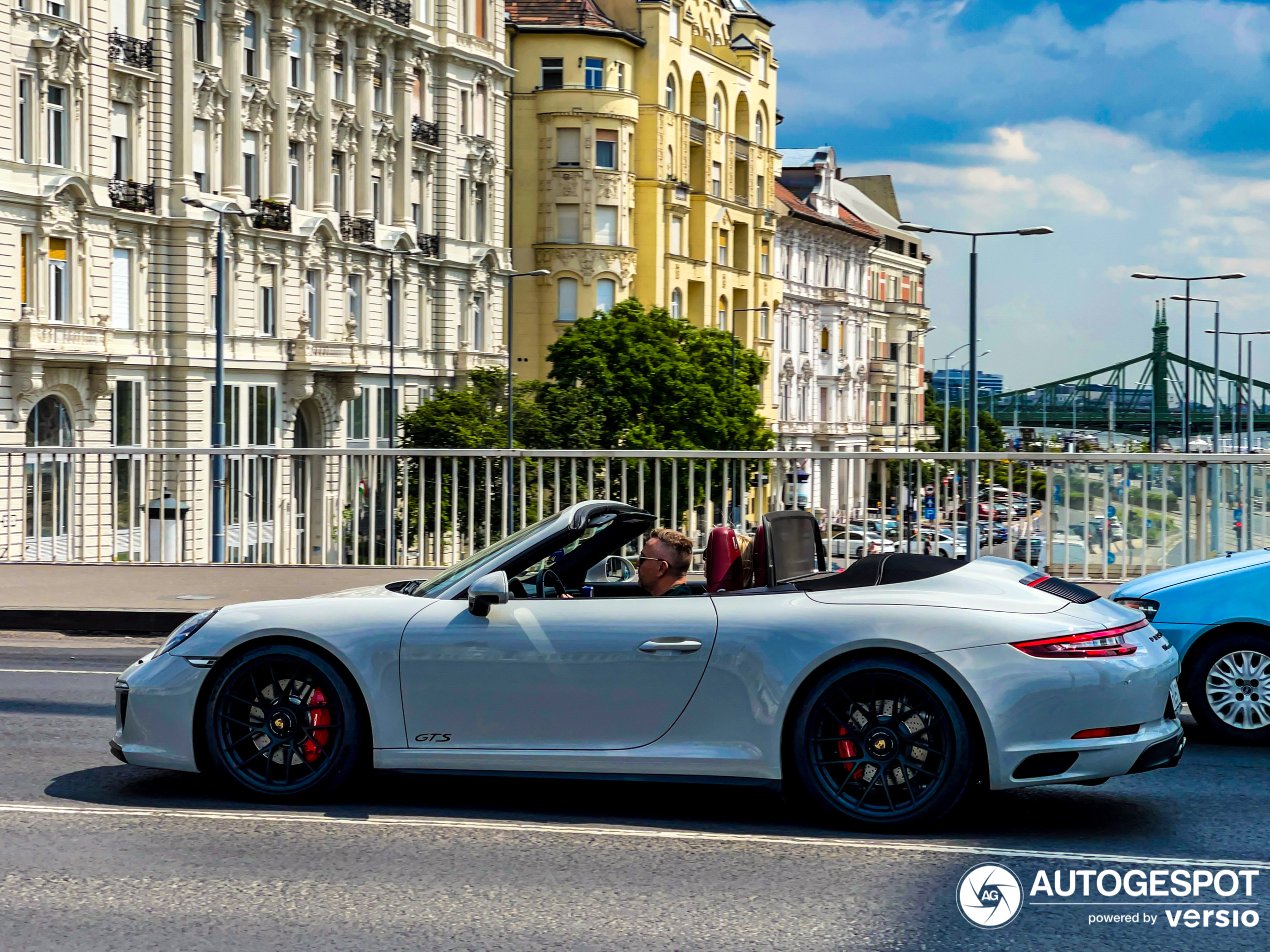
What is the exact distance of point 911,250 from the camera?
13100 centimetres

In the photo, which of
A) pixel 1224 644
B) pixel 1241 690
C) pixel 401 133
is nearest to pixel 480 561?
pixel 1224 644

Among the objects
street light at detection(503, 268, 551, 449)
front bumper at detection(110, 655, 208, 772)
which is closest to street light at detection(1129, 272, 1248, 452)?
street light at detection(503, 268, 551, 449)

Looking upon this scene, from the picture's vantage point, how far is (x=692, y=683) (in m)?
6.27

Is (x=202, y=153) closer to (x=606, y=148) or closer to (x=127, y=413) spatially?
(x=127, y=413)

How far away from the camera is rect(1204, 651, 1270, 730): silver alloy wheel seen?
27.8ft

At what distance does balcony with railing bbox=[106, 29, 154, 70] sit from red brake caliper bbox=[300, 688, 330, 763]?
148 ft

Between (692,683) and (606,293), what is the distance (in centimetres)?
7201

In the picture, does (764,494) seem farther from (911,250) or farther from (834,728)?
(911,250)

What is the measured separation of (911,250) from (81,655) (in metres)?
123

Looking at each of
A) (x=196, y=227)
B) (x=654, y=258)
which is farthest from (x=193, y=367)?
(x=654, y=258)

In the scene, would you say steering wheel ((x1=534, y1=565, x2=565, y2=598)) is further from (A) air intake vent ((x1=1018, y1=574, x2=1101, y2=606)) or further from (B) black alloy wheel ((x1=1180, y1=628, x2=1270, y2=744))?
(B) black alloy wheel ((x1=1180, y1=628, x2=1270, y2=744))

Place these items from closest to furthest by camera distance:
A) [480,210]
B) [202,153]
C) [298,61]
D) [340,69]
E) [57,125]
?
[57,125], [202,153], [298,61], [340,69], [480,210]

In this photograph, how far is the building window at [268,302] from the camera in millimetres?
55094

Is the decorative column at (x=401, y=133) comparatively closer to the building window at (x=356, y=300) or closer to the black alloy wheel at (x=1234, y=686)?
the building window at (x=356, y=300)
